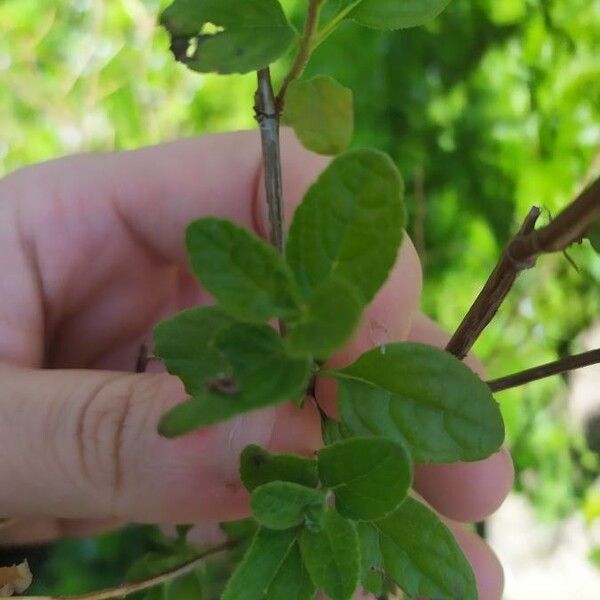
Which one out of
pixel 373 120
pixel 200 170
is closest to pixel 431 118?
pixel 373 120

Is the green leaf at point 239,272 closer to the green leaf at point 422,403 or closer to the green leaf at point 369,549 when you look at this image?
the green leaf at point 422,403

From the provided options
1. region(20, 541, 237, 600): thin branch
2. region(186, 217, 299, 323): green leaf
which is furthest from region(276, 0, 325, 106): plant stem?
region(20, 541, 237, 600): thin branch

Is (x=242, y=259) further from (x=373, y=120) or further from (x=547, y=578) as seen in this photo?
(x=547, y=578)

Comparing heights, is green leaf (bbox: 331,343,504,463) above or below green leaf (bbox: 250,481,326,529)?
above

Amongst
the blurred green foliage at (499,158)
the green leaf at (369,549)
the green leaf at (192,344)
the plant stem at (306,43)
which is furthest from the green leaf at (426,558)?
the blurred green foliage at (499,158)

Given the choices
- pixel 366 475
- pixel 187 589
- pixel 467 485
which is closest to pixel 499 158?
pixel 467 485

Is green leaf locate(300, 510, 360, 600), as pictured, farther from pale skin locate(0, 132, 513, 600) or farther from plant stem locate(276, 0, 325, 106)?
plant stem locate(276, 0, 325, 106)
